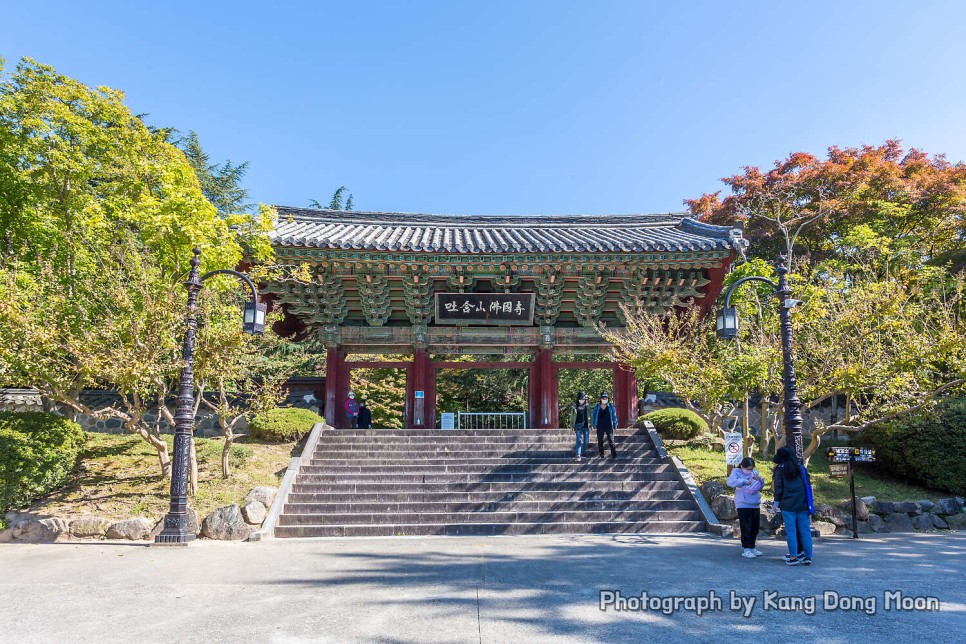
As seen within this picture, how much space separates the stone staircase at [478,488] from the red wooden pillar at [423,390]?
154 cm

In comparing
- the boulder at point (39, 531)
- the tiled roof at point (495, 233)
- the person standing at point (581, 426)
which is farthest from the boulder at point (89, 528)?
the person standing at point (581, 426)

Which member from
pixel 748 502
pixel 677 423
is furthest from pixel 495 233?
pixel 748 502

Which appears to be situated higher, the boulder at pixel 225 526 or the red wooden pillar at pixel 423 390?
the red wooden pillar at pixel 423 390

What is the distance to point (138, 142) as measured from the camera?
1477cm

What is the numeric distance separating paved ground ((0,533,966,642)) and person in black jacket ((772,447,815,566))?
0.23 metres

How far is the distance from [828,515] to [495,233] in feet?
40.4

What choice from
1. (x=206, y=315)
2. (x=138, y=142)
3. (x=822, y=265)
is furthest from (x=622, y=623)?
(x=822, y=265)

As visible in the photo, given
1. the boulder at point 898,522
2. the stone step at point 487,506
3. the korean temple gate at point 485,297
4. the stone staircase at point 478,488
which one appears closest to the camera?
the stone staircase at point 478,488

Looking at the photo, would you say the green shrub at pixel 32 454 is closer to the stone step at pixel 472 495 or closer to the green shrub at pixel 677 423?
the stone step at pixel 472 495

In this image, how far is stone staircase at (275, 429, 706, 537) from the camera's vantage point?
33.1ft

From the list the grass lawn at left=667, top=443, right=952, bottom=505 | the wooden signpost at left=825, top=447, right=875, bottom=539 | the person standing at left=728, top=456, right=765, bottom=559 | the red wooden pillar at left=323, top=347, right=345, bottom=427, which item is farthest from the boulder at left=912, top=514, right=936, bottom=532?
the red wooden pillar at left=323, top=347, right=345, bottom=427

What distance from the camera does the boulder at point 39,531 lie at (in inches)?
377

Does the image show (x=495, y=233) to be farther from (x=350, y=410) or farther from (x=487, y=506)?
(x=487, y=506)

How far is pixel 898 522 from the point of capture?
36.7ft
